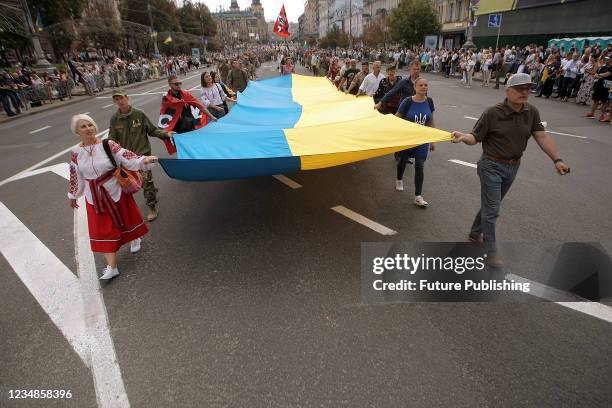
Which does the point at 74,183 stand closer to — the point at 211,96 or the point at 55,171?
the point at 211,96

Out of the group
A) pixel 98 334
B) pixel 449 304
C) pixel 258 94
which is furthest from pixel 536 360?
pixel 258 94

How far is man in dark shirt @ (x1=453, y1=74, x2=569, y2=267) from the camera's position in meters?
3.60

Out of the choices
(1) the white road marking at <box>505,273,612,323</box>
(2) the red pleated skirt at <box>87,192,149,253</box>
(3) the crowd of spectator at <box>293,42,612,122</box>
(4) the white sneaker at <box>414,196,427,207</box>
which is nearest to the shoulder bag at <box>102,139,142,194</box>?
(2) the red pleated skirt at <box>87,192,149,253</box>

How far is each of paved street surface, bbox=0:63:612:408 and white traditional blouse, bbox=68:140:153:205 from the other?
3.25 feet

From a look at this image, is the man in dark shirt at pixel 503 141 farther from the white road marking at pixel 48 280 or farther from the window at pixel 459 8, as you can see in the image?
the window at pixel 459 8

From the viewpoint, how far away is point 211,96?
8.52 metres

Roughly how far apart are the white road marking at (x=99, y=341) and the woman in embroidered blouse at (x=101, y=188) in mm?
237

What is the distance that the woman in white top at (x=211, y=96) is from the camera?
8.34 m

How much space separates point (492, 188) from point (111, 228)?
4.13 meters

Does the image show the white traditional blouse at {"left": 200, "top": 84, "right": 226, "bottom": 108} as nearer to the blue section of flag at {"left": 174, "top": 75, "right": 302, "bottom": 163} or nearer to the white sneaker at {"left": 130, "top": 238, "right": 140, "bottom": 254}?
the blue section of flag at {"left": 174, "top": 75, "right": 302, "bottom": 163}

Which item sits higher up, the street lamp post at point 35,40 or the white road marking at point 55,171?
the street lamp post at point 35,40

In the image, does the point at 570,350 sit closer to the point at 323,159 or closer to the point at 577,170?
the point at 323,159

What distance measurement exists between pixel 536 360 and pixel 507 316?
0.51 metres

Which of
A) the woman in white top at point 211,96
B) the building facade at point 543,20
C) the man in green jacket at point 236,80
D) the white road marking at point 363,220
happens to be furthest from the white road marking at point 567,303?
the building facade at point 543,20
